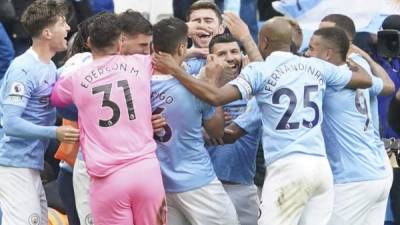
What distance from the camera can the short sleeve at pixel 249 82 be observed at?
7.77m

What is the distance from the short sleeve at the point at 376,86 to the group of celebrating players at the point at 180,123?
2 centimetres

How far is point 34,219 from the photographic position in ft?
26.9

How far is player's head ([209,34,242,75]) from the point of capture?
8.63 m

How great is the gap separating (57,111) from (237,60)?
4.79 ft

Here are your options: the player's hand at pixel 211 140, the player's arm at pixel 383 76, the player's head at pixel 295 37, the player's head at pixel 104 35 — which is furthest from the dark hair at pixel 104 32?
the player's arm at pixel 383 76

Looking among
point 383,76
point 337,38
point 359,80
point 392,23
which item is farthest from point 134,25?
point 392,23

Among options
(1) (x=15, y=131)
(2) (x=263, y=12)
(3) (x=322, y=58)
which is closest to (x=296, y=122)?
(3) (x=322, y=58)

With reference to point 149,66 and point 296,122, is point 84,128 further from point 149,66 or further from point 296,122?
point 296,122

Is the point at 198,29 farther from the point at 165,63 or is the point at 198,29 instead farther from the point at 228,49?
the point at 165,63

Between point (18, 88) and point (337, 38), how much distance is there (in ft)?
7.70

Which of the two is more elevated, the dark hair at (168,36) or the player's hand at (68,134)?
the dark hair at (168,36)

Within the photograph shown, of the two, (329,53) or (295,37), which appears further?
(295,37)

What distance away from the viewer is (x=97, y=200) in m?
7.71

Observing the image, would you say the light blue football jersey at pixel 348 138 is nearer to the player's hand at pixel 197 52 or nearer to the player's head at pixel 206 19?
the player's hand at pixel 197 52
